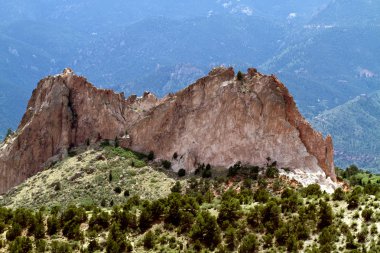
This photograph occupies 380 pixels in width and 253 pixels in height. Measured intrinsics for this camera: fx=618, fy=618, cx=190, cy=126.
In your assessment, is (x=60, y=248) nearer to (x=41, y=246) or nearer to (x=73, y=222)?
(x=41, y=246)

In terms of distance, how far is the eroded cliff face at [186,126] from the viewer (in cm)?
7288

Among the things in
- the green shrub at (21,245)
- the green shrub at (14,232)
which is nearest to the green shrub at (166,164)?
the green shrub at (14,232)

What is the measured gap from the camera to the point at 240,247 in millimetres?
42656

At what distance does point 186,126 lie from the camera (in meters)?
80.6

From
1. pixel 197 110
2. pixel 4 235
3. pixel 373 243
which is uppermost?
pixel 197 110

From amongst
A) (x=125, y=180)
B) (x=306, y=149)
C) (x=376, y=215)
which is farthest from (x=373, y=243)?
(x=125, y=180)

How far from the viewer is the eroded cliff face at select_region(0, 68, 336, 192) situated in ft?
239

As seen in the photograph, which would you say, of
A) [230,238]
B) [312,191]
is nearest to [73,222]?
[230,238]

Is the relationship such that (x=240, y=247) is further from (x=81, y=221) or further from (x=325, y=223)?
(x=81, y=221)

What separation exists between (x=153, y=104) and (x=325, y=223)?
50063 millimetres

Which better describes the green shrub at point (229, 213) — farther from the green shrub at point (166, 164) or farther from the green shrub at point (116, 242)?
the green shrub at point (166, 164)

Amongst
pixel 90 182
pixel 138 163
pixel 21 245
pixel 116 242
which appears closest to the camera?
pixel 21 245

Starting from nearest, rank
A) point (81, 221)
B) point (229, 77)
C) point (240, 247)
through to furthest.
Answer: point (240, 247), point (81, 221), point (229, 77)

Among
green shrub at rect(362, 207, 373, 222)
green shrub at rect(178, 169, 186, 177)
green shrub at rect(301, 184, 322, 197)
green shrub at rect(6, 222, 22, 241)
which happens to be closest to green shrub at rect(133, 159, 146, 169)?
green shrub at rect(178, 169, 186, 177)
